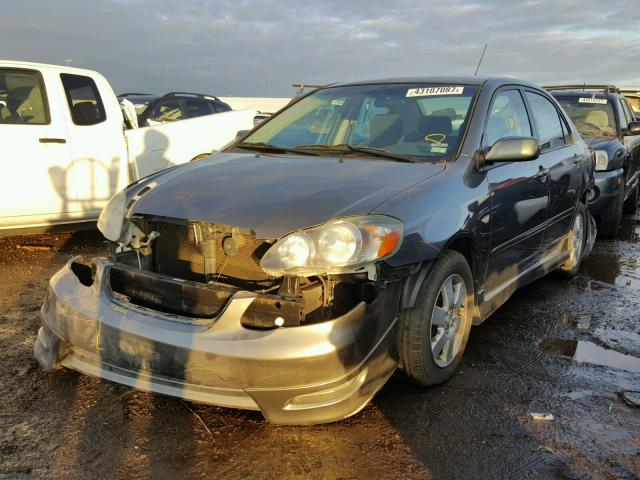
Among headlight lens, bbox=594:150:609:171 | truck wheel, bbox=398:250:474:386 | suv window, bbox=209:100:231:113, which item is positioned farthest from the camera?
suv window, bbox=209:100:231:113

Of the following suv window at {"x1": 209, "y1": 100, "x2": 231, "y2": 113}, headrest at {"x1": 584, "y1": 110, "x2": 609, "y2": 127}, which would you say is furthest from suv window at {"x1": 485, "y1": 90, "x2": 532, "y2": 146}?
suv window at {"x1": 209, "y1": 100, "x2": 231, "y2": 113}

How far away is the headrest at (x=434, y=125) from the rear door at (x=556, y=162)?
3.46 feet

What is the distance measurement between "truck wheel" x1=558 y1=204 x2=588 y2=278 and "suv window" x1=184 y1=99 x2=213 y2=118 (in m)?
6.27

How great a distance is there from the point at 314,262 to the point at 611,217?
623cm

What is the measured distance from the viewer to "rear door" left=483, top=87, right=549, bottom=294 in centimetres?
363

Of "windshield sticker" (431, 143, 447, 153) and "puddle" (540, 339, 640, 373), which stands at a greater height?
"windshield sticker" (431, 143, 447, 153)

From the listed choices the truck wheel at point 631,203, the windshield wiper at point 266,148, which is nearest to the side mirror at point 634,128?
the truck wheel at point 631,203

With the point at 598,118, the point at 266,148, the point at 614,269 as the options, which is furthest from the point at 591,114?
the point at 266,148

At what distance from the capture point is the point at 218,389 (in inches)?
97.9

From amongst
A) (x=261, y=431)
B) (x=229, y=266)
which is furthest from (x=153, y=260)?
(x=261, y=431)

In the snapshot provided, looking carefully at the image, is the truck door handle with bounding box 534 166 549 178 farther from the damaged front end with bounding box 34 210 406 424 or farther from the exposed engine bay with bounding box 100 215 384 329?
the exposed engine bay with bounding box 100 215 384 329

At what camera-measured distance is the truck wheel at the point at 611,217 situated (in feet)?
24.3

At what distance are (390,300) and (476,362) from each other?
4.03 ft

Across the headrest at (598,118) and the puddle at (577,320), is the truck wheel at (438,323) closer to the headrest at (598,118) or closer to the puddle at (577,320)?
the puddle at (577,320)
